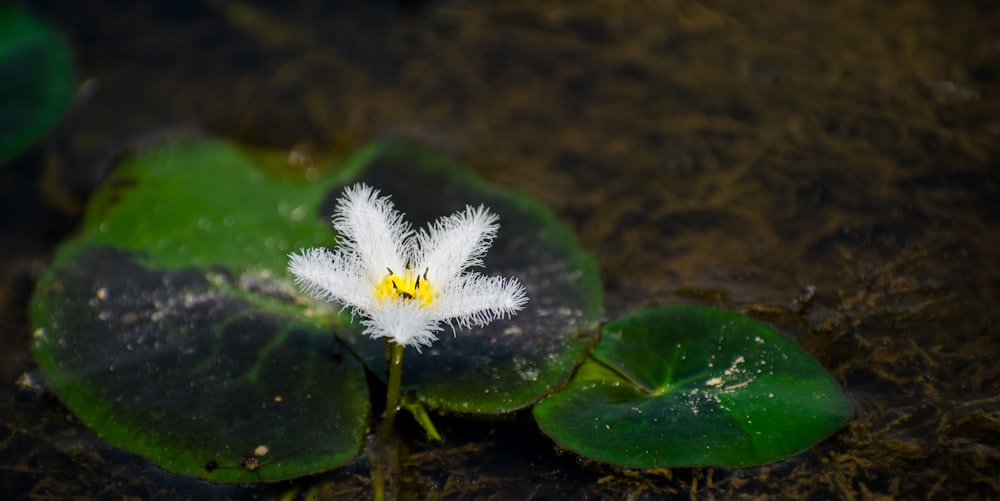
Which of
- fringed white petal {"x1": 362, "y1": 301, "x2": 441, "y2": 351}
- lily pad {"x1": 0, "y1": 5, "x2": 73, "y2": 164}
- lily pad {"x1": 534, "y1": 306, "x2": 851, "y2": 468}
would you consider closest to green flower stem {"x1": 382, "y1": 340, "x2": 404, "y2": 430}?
fringed white petal {"x1": 362, "y1": 301, "x2": 441, "y2": 351}

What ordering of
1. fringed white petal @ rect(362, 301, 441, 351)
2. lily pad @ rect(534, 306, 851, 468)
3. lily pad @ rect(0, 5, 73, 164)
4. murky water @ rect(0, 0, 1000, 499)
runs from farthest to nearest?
lily pad @ rect(0, 5, 73, 164) < murky water @ rect(0, 0, 1000, 499) < lily pad @ rect(534, 306, 851, 468) < fringed white petal @ rect(362, 301, 441, 351)

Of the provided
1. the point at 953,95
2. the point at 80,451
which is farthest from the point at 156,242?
the point at 953,95

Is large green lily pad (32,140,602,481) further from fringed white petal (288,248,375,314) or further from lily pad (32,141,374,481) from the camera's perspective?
fringed white petal (288,248,375,314)

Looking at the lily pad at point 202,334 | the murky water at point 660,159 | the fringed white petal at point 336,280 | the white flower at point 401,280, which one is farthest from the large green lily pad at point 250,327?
the fringed white petal at point 336,280

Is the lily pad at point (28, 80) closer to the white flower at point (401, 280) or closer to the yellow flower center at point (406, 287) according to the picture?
the white flower at point (401, 280)

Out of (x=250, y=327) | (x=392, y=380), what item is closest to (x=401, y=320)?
(x=392, y=380)

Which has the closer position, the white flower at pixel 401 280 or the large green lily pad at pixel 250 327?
the white flower at pixel 401 280

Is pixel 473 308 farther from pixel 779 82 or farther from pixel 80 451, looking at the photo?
pixel 779 82

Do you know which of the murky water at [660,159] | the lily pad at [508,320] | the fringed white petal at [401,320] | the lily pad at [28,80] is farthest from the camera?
the lily pad at [28,80]
